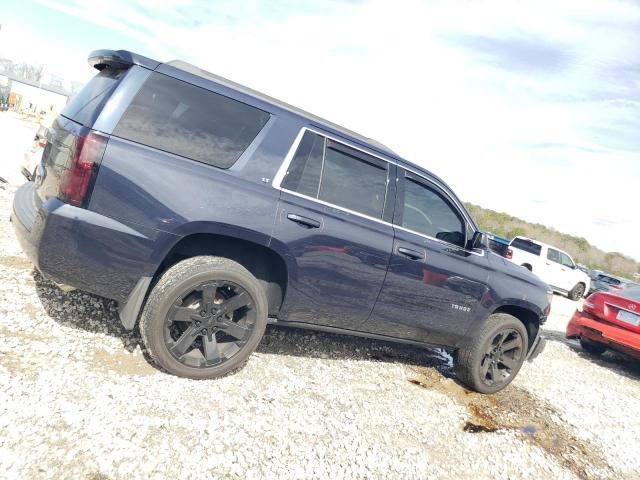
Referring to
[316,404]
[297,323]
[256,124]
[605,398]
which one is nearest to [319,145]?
[256,124]

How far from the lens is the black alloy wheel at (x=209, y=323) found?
2.96 metres

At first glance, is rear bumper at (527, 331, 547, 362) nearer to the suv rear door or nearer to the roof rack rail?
the suv rear door

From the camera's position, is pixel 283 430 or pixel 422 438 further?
pixel 422 438

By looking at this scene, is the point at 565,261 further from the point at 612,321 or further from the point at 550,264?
the point at 612,321

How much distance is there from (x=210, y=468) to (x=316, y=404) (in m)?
1.10

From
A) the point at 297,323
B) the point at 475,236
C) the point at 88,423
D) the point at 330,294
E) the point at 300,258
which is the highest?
the point at 475,236

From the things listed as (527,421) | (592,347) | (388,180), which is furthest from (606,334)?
(388,180)

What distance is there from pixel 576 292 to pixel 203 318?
17563 millimetres

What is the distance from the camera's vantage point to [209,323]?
9.95 feet

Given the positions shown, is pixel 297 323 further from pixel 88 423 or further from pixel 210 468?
pixel 88 423

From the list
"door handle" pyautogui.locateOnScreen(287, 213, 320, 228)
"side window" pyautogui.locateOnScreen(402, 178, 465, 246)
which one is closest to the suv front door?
"side window" pyautogui.locateOnScreen(402, 178, 465, 246)

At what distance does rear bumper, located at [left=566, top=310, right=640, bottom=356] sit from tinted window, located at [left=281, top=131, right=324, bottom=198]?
222 inches

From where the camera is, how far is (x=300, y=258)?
3.21m

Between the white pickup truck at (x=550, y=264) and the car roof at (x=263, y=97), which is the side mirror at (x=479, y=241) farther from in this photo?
the white pickup truck at (x=550, y=264)
